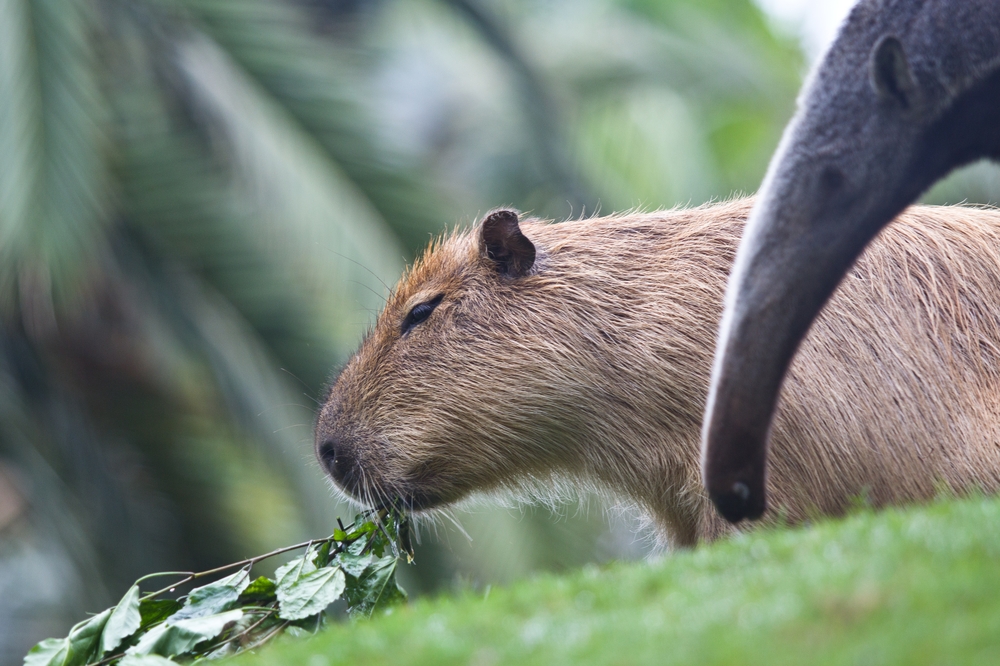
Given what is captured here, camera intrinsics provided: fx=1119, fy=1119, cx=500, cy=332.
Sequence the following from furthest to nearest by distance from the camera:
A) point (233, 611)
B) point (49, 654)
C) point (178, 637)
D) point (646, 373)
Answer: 1. point (646, 373)
2. point (233, 611)
3. point (49, 654)
4. point (178, 637)

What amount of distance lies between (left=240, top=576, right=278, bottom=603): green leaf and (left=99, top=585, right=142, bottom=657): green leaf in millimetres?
480

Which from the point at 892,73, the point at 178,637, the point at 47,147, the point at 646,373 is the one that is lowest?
the point at 178,637

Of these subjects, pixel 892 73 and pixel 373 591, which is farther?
pixel 373 591

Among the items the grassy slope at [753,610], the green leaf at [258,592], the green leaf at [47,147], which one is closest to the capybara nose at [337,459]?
the green leaf at [258,592]

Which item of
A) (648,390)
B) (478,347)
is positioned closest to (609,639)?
(648,390)

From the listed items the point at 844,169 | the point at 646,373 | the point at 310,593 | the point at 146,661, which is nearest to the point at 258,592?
the point at 310,593

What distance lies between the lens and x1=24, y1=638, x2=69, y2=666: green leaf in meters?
4.86

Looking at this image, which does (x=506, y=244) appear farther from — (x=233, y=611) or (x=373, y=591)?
(x=233, y=611)

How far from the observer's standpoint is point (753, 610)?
3.08 m

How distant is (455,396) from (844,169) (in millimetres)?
2588

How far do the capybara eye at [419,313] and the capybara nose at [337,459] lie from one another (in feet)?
2.33

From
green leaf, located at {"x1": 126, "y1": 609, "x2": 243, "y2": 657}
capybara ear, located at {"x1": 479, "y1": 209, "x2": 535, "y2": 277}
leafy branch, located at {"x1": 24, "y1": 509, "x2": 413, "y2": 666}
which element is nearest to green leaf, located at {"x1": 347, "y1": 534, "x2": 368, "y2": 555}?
leafy branch, located at {"x1": 24, "y1": 509, "x2": 413, "y2": 666}

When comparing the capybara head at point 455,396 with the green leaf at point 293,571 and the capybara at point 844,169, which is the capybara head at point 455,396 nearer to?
the green leaf at point 293,571

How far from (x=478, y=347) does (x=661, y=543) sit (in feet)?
4.81
